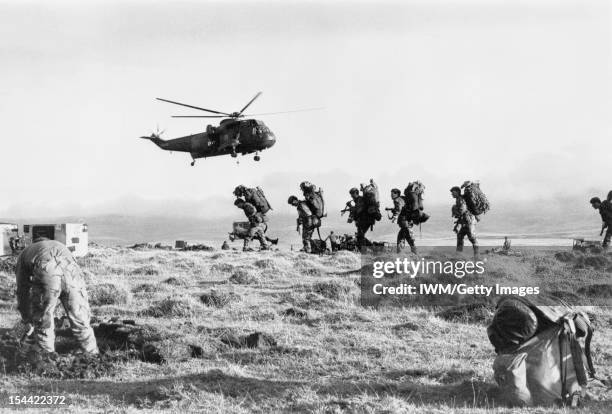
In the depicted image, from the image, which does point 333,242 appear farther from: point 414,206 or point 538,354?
point 538,354

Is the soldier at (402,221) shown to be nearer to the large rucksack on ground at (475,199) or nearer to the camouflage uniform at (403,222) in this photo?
the camouflage uniform at (403,222)

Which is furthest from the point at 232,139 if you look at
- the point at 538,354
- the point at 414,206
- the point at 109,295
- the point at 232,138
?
the point at 538,354

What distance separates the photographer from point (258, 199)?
3066 centimetres

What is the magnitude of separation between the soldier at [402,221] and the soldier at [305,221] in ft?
14.6

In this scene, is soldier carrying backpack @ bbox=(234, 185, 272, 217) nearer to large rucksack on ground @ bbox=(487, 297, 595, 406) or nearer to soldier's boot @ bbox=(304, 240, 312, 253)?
soldier's boot @ bbox=(304, 240, 312, 253)

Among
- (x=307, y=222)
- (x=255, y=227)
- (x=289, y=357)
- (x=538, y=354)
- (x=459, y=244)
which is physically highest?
(x=307, y=222)

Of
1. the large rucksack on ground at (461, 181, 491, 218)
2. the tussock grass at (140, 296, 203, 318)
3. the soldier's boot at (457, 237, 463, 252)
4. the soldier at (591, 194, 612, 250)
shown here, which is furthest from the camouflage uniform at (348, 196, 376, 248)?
the tussock grass at (140, 296, 203, 318)

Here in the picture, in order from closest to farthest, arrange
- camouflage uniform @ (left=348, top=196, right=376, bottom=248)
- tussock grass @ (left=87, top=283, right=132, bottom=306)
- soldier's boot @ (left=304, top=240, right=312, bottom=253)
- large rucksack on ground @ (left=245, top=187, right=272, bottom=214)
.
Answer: tussock grass @ (left=87, top=283, right=132, bottom=306), camouflage uniform @ (left=348, top=196, right=376, bottom=248), soldier's boot @ (left=304, top=240, right=312, bottom=253), large rucksack on ground @ (left=245, top=187, right=272, bottom=214)

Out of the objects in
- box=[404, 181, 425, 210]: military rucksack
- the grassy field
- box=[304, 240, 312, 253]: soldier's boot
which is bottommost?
the grassy field

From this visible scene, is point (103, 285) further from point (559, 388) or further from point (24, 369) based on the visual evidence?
point (559, 388)

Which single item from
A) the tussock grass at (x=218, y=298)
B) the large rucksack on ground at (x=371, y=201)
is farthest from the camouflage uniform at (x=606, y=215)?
the tussock grass at (x=218, y=298)

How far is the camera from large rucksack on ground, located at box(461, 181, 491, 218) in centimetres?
2205

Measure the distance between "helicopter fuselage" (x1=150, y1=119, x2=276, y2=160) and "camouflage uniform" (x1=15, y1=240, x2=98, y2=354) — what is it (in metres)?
27.3

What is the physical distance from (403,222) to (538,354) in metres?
17.5
